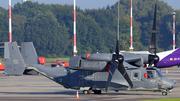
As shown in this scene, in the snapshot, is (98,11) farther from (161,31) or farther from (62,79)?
(62,79)

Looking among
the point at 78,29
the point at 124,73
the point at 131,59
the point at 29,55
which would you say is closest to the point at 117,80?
the point at 124,73

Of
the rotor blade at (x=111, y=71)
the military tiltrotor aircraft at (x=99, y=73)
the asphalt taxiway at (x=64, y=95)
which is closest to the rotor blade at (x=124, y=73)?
the military tiltrotor aircraft at (x=99, y=73)

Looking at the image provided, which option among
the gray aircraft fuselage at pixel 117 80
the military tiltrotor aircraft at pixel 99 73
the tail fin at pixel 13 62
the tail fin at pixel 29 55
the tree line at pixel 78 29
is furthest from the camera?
the tree line at pixel 78 29

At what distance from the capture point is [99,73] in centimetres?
2603

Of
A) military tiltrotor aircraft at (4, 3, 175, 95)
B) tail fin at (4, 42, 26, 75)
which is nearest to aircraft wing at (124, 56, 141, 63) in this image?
military tiltrotor aircraft at (4, 3, 175, 95)

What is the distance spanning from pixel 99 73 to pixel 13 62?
7.45 m

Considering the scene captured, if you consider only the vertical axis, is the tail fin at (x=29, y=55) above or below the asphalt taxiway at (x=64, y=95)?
above

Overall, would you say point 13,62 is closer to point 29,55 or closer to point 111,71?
point 29,55

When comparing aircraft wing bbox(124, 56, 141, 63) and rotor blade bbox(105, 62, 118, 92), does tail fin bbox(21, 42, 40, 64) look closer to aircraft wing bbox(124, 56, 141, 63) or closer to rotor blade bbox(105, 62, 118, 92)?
rotor blade bbox(105, 62, 118, 92)

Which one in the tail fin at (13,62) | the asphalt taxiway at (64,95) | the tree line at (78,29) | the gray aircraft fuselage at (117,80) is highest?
the tree line at (78,29)

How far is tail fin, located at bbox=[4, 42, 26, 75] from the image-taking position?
26594 mm

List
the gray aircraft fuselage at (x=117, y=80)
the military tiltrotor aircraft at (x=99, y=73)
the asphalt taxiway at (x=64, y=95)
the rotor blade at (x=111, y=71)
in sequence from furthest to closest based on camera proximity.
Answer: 1. the gray aircraft fuselage at (x=117, y=80)
2. the military tiltrotor aircraft at (x=99, y=73)
3. the asphalt taxiway at (x=64, y=95)
4. the rotor blade at (x=111, y=71)

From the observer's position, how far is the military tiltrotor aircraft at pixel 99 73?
79.6 feet

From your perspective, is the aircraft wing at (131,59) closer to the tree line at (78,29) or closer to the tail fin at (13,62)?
the tail fin at (13,62)
